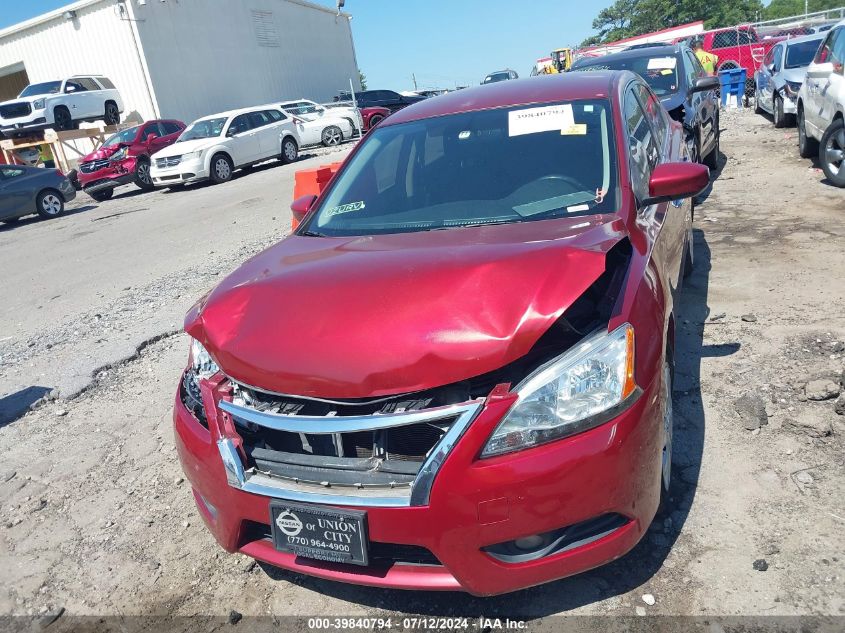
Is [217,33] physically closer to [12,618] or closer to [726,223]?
[726,223]

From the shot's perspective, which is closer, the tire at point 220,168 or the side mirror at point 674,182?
the side mirror at point 674,182

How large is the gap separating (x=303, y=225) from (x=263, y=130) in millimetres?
16425

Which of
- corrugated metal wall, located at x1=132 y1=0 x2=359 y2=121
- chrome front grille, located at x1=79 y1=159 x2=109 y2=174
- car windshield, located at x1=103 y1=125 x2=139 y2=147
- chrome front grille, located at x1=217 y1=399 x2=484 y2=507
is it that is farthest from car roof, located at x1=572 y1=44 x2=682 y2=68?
corrugated metal wall, located at x1=132 y1=0 x2=359 y2=121

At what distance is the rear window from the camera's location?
8.31 meters

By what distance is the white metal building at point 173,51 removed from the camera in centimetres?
2664

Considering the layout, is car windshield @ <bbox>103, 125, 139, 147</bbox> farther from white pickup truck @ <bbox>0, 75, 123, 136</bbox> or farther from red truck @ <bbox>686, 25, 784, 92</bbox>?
red truck @ <bbox>686, 25, 784, 92</bbox>

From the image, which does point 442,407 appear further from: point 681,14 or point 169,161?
point 681,14

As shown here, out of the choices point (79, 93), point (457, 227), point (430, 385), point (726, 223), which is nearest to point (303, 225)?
point (457, 227)

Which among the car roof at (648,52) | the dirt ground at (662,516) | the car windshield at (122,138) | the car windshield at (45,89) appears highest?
the car windshield at (45,89)

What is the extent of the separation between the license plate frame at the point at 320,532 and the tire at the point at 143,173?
17.9 metres

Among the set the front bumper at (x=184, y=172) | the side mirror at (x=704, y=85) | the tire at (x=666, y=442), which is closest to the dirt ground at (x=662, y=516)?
the tire at (x=666, y=442)

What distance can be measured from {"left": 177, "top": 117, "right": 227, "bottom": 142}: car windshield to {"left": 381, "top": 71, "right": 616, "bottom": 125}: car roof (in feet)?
49.5

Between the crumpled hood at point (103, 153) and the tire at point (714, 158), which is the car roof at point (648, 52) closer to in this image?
the tire at point (714, 158)

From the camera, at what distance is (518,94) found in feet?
11.9
